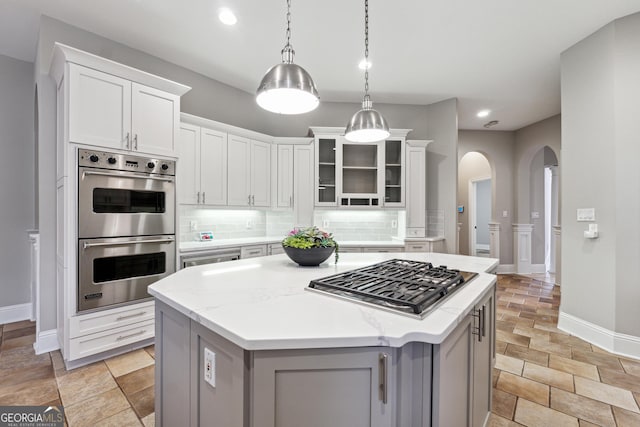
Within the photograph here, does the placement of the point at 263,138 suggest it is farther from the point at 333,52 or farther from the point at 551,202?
the point at 551,202

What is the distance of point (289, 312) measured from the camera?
1.03 metres

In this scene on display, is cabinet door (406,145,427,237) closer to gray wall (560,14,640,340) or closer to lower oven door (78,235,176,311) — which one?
gray wall (560,14,640,340)

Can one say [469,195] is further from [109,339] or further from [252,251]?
[109,339]

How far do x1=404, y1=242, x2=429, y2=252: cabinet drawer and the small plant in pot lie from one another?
8.01 ft

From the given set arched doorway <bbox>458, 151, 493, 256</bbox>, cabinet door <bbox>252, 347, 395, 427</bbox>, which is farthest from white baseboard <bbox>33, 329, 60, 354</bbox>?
arched doorway <bbox>458, 151, 493, 256</bbox>

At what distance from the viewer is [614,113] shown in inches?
100

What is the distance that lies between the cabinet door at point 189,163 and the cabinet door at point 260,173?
2.47 feet

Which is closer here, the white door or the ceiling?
the ceiling

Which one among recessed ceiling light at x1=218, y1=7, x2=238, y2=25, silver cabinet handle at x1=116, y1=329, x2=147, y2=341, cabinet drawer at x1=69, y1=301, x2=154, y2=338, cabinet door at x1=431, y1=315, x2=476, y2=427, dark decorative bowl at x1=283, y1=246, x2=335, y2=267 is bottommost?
silver cabinet handle at x1=116, y1=329, x2=147, y2=341

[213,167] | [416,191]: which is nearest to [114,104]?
[213,167]

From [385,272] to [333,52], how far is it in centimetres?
261

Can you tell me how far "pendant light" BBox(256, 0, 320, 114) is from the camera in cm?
140

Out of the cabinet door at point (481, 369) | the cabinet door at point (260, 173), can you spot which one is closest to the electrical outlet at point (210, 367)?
the cabinet door at point (481, 369)

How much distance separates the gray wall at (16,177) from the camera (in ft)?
10.3
